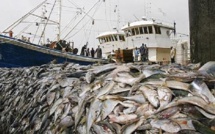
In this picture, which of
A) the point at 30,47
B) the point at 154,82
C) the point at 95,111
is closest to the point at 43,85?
the point at 95,111

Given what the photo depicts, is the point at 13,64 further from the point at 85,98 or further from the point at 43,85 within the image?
the point at 85,98

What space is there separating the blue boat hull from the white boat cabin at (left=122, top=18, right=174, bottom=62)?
13672mm

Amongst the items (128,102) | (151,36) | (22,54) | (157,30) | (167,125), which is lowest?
(167,125)

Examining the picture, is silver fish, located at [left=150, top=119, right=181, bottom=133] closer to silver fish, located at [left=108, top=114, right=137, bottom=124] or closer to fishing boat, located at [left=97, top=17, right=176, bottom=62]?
silver fish, located at [left=108, top=114, right=137, bottom=124]

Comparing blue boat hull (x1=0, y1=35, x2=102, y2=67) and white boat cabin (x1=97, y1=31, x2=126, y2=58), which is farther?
white boat cabin (x1=97, y1=31, x2=126, y2=58)

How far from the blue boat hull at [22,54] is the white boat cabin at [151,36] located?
13672 millimetres

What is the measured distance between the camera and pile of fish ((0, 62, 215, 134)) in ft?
9.75

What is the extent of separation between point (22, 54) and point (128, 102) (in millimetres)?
18007

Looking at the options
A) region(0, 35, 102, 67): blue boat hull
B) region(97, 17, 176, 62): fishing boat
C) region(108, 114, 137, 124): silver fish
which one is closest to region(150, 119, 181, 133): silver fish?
region(108, 114, 137, 124): silver fish

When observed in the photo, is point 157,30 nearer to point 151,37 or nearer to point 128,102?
point 151,37

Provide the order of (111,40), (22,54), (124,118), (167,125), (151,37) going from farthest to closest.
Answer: (111,40) → (151,37) → (22,54) → (124,118) → (167,125)

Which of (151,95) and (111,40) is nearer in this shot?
(151,95)

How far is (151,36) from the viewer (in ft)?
110

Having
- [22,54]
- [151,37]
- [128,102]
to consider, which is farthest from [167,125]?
[151,37]
